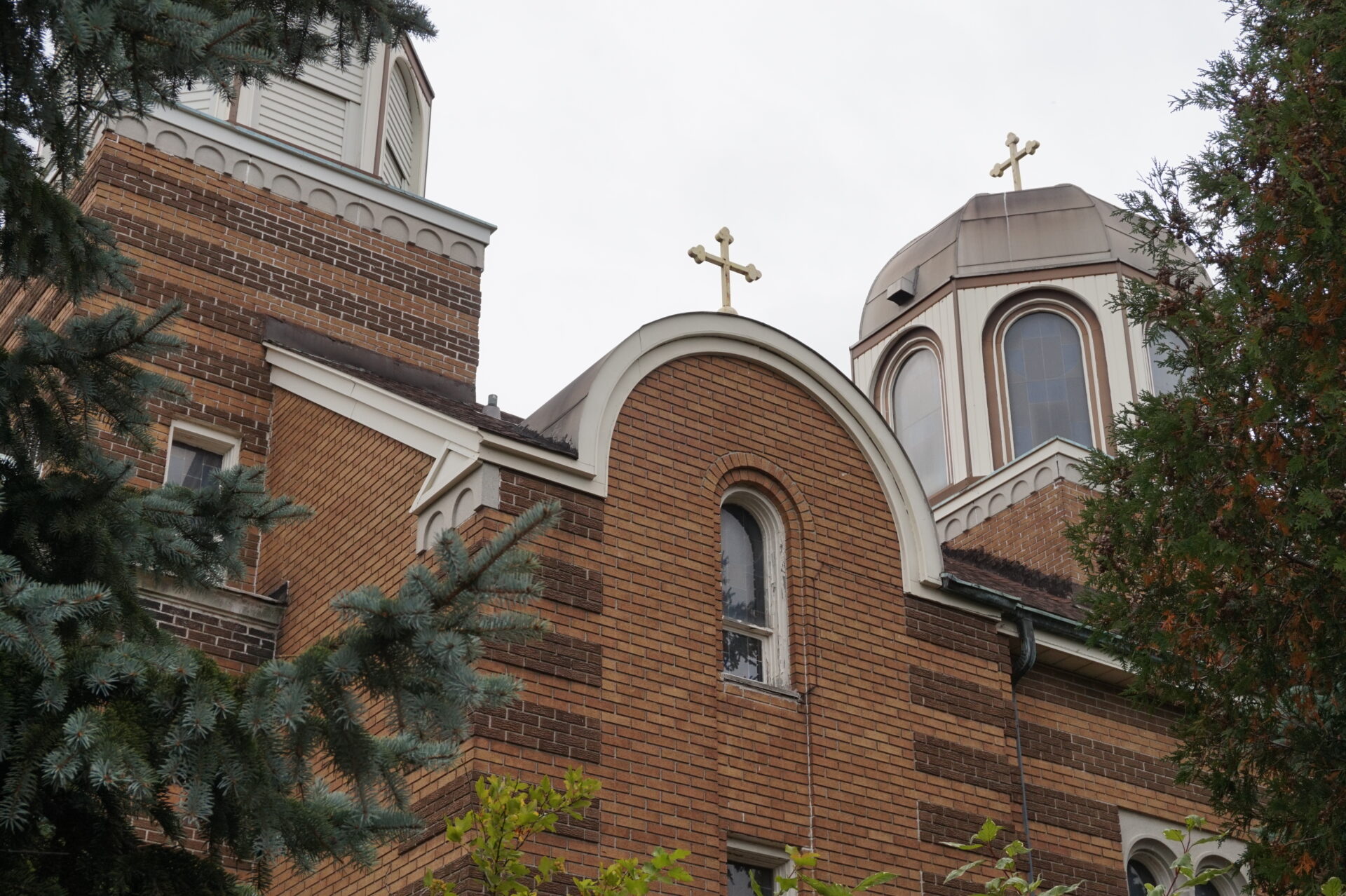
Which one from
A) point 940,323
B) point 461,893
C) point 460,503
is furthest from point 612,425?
point 940,323

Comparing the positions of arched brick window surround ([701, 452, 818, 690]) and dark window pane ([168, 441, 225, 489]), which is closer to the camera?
arched brick window surround ([701, 452, 818, 690])

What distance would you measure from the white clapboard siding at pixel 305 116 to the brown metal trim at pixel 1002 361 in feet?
35.6

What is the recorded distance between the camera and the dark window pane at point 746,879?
11.9 meters

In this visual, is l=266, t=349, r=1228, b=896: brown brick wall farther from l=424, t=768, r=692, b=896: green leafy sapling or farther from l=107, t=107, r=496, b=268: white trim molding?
l=107, t=107, r=496, b=268: white trim molding

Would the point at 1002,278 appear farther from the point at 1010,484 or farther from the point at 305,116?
the point at 305,116

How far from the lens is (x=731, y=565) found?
42.9 feet

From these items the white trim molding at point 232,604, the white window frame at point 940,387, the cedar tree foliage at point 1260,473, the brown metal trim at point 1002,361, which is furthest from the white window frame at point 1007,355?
the cedar tree foliage at point 1260,473

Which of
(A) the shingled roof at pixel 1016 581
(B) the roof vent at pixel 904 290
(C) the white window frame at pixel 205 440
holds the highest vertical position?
(B) the roof vent at pixel 904 290

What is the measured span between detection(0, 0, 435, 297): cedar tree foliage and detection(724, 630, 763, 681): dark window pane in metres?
6.34

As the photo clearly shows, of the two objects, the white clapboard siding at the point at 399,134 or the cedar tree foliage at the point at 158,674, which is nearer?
the cedar tree foliage at the point at 158,674

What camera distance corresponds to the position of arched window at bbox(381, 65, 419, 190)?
1894cm

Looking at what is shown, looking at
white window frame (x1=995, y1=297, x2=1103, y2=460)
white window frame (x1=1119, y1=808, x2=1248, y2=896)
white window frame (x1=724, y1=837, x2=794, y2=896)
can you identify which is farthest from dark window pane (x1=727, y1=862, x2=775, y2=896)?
white window frame (x1=995, y1=297, x2=1103, y2=460)

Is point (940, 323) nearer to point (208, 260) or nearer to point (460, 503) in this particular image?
point (208, 260)

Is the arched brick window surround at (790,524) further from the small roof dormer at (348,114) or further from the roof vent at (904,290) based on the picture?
the roof vent at (904,290)
